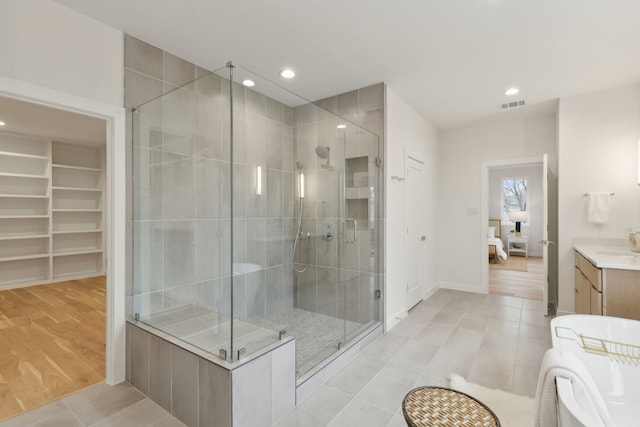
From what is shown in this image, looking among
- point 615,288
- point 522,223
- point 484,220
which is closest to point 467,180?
point 484,220

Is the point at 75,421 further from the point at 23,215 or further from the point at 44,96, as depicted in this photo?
the point at 23,215

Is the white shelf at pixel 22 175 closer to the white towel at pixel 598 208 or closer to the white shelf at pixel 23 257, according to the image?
the white shelf at pixel 23 257

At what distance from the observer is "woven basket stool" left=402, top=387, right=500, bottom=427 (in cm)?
136

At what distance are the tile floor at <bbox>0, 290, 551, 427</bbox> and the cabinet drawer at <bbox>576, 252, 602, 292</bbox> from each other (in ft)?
2.47

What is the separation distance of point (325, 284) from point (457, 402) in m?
1.91

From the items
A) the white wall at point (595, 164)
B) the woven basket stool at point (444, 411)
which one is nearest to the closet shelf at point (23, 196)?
the woven basket stool at point (444, 411)

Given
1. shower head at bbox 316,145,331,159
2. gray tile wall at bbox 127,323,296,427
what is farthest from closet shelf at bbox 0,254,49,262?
shower head at bbox 316,145,331,159

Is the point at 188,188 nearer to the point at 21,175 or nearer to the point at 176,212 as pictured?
the point at 176,212

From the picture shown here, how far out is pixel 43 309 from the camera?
392 cm

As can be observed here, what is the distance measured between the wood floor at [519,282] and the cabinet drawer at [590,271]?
4.60ft

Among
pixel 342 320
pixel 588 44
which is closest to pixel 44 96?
pixel 342 320

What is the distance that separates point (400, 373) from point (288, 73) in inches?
117

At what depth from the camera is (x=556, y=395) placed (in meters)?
1.23

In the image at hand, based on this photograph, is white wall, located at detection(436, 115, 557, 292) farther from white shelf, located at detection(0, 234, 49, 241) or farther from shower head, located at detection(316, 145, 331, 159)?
white shelf, located at detection(0, 234, 49, 241)
